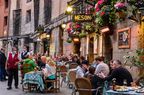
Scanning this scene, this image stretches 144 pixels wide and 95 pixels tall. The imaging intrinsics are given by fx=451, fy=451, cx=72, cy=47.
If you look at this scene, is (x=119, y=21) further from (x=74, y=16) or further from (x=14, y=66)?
(x=14, y=66)

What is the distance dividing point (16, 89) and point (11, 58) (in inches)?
52.7

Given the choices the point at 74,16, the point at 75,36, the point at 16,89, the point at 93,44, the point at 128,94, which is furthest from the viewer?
the point at 75,36

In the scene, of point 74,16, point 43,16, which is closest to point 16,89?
point 74,16

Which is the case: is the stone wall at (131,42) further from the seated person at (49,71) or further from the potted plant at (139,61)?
the seated person at (49,71)

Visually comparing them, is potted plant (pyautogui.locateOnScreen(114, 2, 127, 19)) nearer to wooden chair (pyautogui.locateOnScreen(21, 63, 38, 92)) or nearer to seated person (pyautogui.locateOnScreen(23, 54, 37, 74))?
seated person (pyautogui.locateOnScreen(23, 54, 37, 74))

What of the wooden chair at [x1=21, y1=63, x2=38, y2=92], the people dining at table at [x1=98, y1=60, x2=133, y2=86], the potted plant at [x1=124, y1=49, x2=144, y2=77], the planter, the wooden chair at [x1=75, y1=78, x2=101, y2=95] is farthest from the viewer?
the wooden chair at [x1=21, y1=63, x2=38, y2=92]

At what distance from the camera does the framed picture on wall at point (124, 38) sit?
18250 millimetres

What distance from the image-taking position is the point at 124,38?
1884 cm

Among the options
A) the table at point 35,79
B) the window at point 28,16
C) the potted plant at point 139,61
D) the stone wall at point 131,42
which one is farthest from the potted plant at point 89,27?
the window at point 28,16

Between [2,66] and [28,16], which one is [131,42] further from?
[28,16]

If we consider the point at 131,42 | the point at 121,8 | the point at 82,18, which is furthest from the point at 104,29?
the point at 121,8

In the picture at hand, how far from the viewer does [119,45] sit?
19.7m

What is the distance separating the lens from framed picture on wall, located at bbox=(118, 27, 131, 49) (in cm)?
1825

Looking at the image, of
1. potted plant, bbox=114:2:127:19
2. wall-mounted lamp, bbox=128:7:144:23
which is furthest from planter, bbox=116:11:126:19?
wall-mounted lamp, bbox=128:7:144:23
